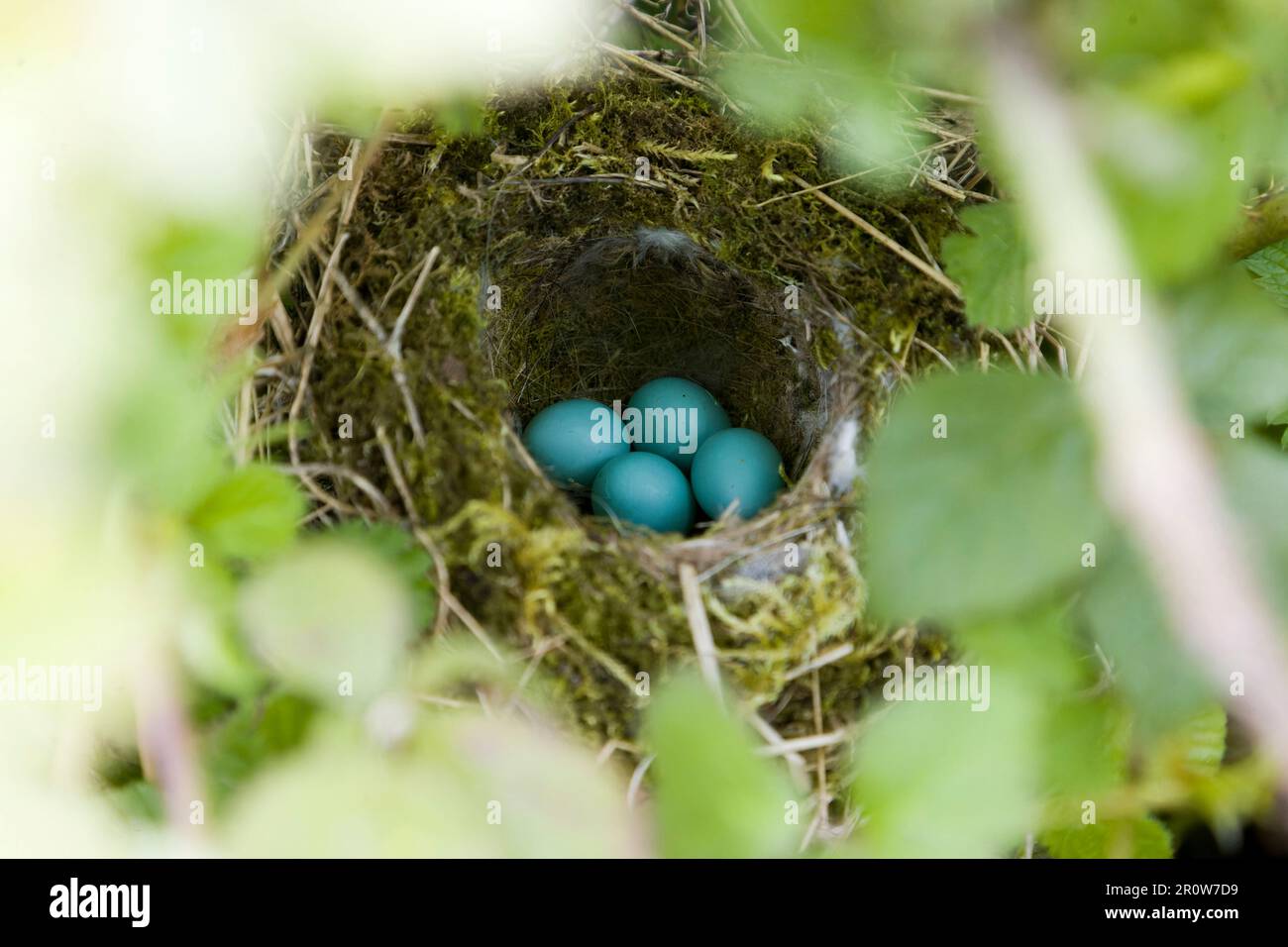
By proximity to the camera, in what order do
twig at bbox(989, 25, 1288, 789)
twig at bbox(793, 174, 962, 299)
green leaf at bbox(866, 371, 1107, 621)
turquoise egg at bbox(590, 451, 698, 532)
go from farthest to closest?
turquoise egg at bbox(590, 451, 698, 532) < twig at bbox(793, 174, 962, 299) < green leaf at bbox(866, 371, 1107, 621) < twig at bbox(989, 25, 1288, 789)

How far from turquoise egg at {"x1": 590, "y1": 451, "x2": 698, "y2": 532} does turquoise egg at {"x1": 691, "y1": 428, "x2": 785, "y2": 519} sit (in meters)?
0.04

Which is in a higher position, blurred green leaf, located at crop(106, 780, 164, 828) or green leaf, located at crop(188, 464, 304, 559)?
green leaf, located at crop(188, 464, 304, 559)

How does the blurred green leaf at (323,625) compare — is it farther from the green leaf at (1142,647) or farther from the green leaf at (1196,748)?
the green leaf at (1196,748)

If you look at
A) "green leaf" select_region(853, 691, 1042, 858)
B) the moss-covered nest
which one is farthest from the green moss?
"green leaf" select_region(853, 691, 1042, 858)

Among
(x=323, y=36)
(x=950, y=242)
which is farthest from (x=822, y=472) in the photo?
(x=323, y=36)

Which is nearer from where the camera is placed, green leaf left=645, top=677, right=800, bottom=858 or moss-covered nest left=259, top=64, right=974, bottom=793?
green leaf left=645, top=677, right=800, bottom=858

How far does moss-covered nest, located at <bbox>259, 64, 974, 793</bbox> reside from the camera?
918mm

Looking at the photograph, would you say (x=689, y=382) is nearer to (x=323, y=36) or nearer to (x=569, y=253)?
(x=569, y=253)

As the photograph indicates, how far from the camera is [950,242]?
0.82 metres

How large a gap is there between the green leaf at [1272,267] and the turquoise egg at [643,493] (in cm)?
72

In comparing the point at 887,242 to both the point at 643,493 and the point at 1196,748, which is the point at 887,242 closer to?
the point at 643,493

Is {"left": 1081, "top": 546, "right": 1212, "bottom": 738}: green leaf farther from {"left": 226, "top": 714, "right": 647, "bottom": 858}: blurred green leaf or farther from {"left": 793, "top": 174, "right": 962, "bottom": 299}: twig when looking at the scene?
{"left": 793, "top": 174, "right": 962, "bottom": 299}: twig

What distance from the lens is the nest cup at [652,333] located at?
50.7 inches

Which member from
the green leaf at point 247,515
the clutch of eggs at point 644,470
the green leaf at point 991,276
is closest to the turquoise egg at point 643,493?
the clutch of eggs at point 644,470
